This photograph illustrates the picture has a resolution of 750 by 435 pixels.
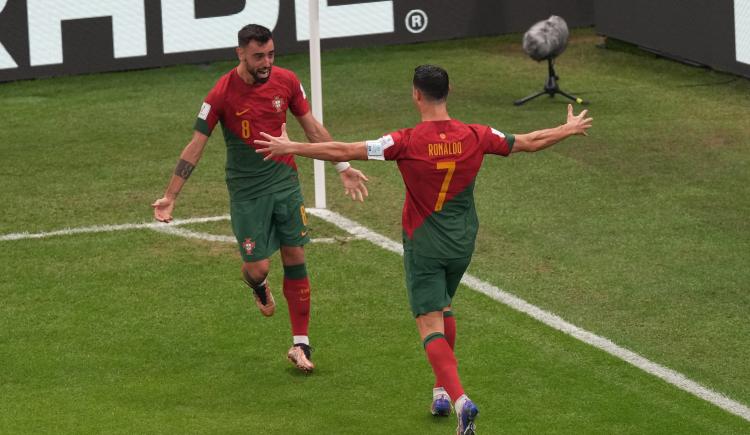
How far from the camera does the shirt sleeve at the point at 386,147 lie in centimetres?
795

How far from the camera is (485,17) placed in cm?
2161

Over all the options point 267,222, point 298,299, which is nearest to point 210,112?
point 267,222

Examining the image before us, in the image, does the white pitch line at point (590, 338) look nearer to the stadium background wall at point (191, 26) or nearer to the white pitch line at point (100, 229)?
the white pitch line at point (100, 229)

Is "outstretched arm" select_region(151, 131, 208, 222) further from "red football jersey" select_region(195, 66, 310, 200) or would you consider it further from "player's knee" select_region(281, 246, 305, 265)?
"player's knee" select_region(281, 246, 305, 265)

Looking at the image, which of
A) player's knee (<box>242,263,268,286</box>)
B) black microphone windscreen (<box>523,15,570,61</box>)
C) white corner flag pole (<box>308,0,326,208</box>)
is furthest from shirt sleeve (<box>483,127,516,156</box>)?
black microphone windscreen (<box>523,15,570,61</box>)

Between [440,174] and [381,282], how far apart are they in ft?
11.8

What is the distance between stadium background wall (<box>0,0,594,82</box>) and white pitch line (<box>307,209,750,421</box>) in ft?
26.3

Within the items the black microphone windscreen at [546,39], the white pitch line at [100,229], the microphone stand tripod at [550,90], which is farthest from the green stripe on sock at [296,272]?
the black microphone windscreen at [546,39]

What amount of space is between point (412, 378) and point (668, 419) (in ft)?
5.84

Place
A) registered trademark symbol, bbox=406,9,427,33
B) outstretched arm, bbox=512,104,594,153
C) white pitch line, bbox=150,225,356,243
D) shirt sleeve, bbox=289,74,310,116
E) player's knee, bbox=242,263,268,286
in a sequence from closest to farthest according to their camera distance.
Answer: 1. outstretched arm, bbox=512,104,594,153
2. shirt sleeve, bbox=289,74,310,116
3. player's knee, bbox=242,263,268,286
4. white pitch line, bbox=150,225,356,243
5. registered trademark symbol, bbox=406,9,427,33

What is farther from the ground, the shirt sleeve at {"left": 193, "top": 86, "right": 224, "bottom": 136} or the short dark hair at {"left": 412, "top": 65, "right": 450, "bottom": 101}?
the short dark hair at {"left": 412, "top": 65, "right": 450, "bottom": 101}

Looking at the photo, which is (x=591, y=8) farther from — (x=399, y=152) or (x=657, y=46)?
(x=399, y=152)

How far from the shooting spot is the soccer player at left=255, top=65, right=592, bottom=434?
26.1ft

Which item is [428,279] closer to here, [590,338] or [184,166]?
[184,166]
